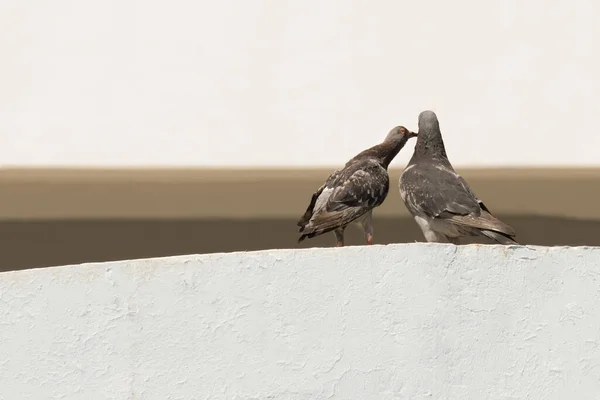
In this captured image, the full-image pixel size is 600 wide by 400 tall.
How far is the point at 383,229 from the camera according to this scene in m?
8.63

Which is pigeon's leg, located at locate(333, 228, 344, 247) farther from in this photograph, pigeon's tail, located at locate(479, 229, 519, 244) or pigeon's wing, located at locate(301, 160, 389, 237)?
pigeon's tail, located at locate(479, 229, 519, 244)

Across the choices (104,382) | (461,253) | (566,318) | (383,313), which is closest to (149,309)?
(104,382)

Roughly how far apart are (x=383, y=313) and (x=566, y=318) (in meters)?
1.04

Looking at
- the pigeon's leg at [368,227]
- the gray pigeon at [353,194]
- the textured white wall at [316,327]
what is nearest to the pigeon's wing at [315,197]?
the gray pigeon at [353,194]

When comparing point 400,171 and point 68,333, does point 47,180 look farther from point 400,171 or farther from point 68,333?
point 400,171

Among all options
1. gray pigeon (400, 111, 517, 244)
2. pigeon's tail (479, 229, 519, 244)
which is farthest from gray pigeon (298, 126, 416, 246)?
pigeon's tail (479, 229, 519, 244)

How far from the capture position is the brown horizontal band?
8.27 meters

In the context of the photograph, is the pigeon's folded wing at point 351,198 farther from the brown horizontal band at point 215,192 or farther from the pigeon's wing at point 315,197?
the brown horizontal band at point 215,192
